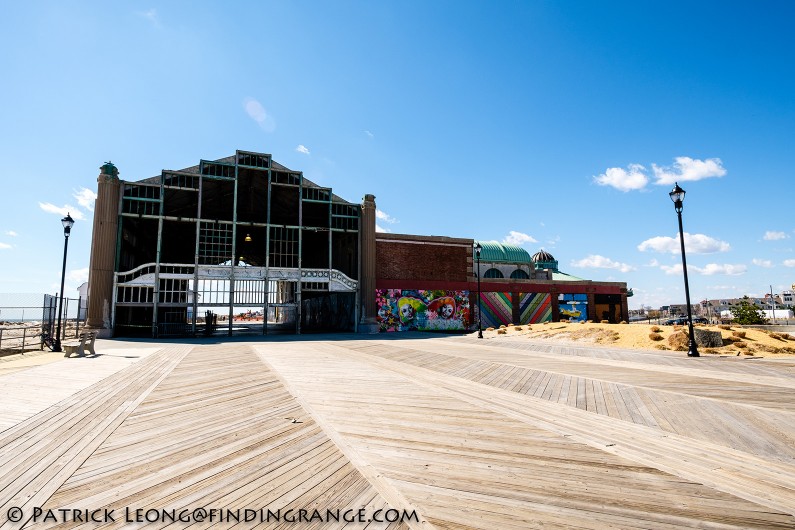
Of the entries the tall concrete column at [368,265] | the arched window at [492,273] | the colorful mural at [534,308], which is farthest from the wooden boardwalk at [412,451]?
the arched window at [492,273]

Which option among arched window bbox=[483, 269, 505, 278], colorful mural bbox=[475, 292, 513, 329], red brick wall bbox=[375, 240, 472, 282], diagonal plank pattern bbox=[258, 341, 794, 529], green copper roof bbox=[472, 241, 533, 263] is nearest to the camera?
diagonal plank pattern bbox=[258, 341, 794, 529]

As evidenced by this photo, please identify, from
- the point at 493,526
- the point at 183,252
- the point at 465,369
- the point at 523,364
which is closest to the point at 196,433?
the point at 493,526

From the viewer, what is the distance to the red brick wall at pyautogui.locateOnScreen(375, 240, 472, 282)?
35.0 metres

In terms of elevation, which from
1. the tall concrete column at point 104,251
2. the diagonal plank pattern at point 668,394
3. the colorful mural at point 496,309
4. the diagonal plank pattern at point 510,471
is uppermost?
the tall concrete column at point 104,251

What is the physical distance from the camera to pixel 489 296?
127 ft

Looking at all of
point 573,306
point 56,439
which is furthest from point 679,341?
point 573,306

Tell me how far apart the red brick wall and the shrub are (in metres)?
21.1

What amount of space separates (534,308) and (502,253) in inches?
575

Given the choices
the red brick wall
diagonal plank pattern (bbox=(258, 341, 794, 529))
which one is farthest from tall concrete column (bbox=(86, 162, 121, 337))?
diagonal plank pattern (bbox=(258, 341, 794, 529))

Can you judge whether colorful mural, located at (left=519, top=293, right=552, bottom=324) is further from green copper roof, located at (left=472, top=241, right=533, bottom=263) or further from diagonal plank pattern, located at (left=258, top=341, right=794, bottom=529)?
diagonal plank pattern, located at (left=258, top=341, right=794, bottom=529)

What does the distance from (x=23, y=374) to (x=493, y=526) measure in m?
12.2

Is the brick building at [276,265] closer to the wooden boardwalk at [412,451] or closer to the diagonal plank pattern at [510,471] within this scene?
the wooden boardwalk at [412,451]

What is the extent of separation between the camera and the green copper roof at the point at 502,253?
2085 inches

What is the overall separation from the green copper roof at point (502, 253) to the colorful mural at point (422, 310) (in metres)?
16.9
